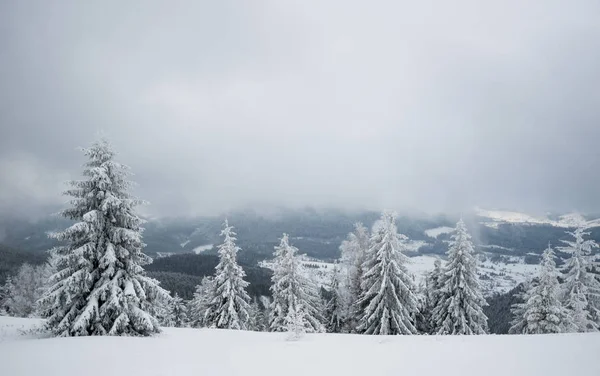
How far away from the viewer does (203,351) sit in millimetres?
8242

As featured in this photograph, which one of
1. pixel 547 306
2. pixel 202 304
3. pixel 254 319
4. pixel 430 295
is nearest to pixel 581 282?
pixel 547 306

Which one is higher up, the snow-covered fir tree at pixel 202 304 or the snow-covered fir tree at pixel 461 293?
the snow-covered fir tree at pixel 461 293

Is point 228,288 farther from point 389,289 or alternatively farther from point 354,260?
point 389,289

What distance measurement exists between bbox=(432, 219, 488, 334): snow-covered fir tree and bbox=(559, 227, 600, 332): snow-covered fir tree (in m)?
7.94

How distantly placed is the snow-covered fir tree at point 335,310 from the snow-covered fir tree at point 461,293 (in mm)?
10208

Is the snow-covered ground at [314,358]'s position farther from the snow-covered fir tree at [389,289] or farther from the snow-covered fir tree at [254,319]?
the snow-covered fir tree at [254,319]

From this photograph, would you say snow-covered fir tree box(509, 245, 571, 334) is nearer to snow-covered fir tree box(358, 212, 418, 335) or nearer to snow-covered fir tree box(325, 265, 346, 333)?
snow-covered fir tree box(358, 212, 418, 335)

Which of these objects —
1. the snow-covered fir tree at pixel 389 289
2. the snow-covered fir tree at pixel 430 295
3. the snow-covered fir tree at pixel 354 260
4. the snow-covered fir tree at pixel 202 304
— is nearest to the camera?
the snow-covered fir tree at pixel 389 289

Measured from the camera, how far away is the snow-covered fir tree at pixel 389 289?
23.4m

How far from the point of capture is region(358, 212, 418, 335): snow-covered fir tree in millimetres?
23422

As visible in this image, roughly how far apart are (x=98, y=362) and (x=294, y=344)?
4934 mm

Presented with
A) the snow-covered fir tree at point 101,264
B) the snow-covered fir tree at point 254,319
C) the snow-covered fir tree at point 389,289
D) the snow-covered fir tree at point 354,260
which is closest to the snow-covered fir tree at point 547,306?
the snow-covered fir tree at point 389,289

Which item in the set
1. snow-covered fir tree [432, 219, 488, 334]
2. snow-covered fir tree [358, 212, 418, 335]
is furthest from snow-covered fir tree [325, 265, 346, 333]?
snow-covered fir tree [432, 219, 488, 334]

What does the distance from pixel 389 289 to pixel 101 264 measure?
20.2 meters
